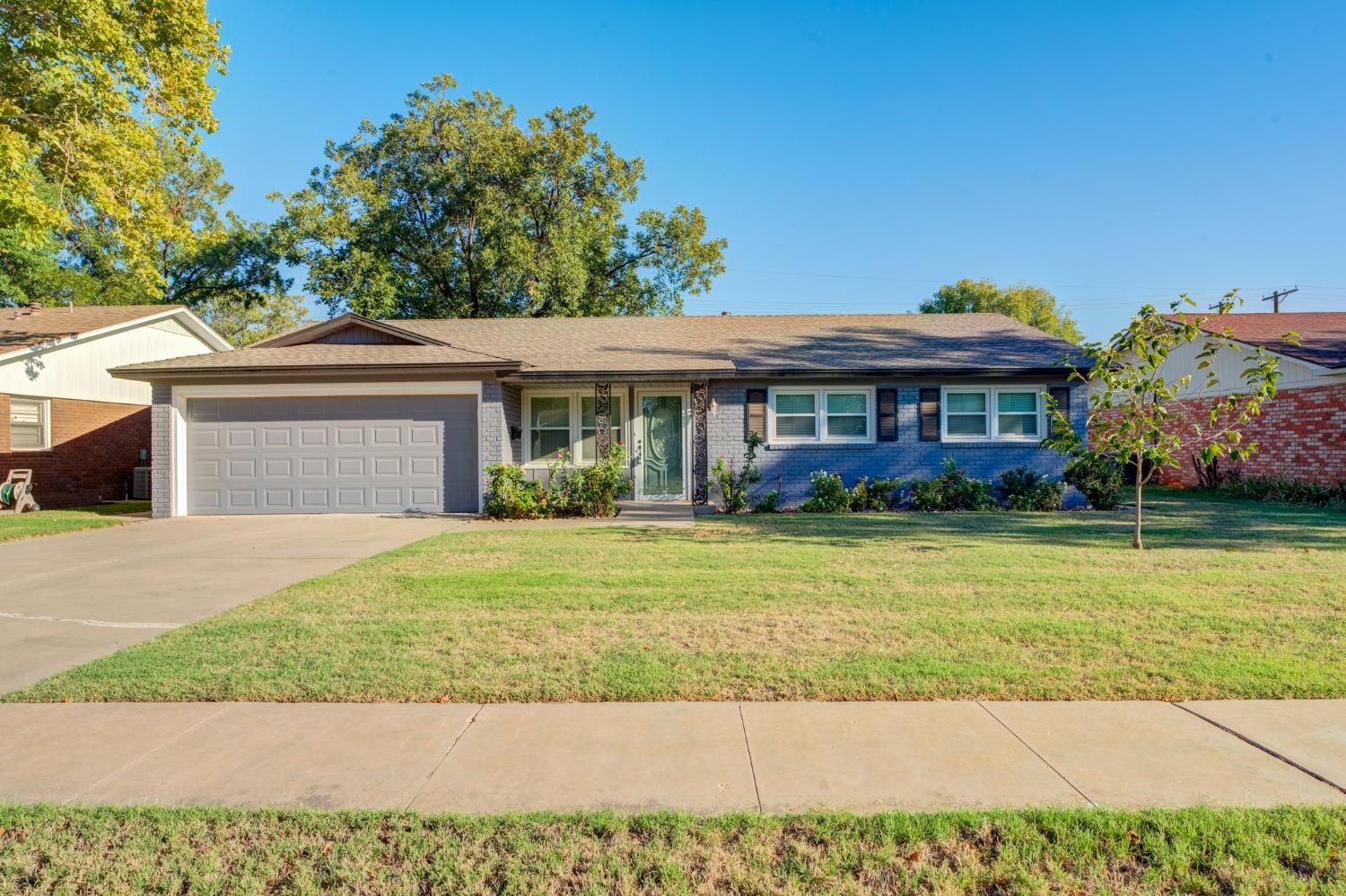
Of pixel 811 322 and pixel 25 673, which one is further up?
pixel 811 322

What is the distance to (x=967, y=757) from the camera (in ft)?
12.4

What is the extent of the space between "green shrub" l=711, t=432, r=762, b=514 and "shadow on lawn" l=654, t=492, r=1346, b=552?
3.36ft

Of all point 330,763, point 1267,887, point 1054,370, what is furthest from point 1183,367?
point 330,763

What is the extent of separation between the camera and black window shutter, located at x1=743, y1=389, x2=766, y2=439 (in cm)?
1605

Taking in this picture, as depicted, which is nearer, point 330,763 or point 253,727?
point 330,763

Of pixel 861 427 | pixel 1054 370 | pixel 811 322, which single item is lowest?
pixel 861 427

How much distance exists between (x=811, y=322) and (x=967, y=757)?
55.7 ft

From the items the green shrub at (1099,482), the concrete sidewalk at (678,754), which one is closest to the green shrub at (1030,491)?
the green shrub at (1099,482)

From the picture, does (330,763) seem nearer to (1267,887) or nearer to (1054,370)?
(1267,887)

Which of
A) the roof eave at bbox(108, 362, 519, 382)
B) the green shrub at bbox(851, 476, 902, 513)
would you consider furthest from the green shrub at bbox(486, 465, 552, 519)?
the green shrub at bbox(851, 476, 902, 513)

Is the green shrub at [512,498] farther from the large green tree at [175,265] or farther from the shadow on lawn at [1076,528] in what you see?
the large green tree at [175,265]

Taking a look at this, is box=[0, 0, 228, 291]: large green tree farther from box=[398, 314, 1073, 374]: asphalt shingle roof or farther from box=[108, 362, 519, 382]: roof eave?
box=[398, 314, 1073, 374]: asphalt shingle roof

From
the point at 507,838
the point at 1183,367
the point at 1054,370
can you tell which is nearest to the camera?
the point at 507,838

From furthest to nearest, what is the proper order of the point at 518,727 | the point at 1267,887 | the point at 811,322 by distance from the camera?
the point at 811,322
the point at 518,727
the point at 1267,887
